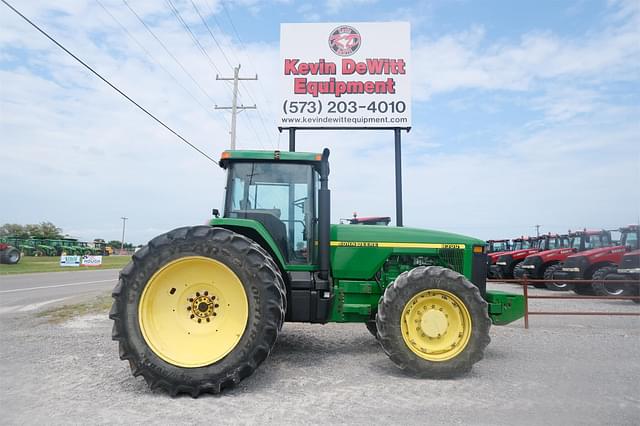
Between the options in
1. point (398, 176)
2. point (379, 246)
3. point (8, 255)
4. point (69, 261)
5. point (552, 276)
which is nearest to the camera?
point (379, 246)

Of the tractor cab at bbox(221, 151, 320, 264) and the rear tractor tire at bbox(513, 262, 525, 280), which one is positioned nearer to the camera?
the tractor cab at bbox(221, 151, 320, 264)

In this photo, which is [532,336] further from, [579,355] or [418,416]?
[418,416]

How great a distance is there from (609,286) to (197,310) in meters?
12.0

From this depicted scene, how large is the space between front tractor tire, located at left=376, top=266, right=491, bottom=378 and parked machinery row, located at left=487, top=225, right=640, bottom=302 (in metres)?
6.84

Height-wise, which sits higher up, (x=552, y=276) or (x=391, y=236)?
(x=391, y=236)

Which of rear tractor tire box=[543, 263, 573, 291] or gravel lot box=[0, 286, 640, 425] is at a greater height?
rear tractor tire box=[543, 263, 573, 291]

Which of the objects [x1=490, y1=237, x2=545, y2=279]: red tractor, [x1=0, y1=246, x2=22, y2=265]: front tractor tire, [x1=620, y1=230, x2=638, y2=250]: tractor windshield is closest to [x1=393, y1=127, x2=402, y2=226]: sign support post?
[x1=620, y1=230, x2=638, y2=250]: tractor windshield

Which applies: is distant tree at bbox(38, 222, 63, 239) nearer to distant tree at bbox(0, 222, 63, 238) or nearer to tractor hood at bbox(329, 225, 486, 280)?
distant tree at bbox(0, 222, 63, 238)

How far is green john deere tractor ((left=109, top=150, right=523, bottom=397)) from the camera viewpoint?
13.0 feet

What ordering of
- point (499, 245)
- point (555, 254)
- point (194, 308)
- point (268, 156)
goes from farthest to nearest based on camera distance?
point (499, 245), point (555, 254), point (268, 156), point (194, 308)

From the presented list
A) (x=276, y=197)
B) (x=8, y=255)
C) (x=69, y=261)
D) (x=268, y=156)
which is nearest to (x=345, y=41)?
(x=268, y=156)

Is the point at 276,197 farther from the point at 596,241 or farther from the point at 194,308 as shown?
the point at 596,241

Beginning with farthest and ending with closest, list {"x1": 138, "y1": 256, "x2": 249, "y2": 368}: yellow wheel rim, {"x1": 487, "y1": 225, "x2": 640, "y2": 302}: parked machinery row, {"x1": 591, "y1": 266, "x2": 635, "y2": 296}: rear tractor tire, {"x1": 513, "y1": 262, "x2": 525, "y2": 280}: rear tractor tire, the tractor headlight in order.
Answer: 1. {"x1": 513, "y1": 262, "x2": 525, "y2": 280}: rear tractor tire
2. {"x1": 487, "y1": 225, "x2": 640, "y2": 302}: parked machinery row
3. {"x1": 591, "y1": 266, "x2": 635, "y2": 296}: rear tractor tire
4. the tractor headlight
5. {"x1": 138, "y1": 256, "x2": 249, "y2": 368}: yellow wheel rim

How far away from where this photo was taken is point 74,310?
9.14 meters
